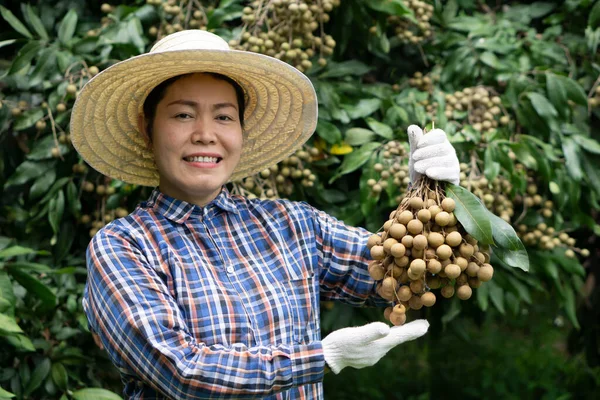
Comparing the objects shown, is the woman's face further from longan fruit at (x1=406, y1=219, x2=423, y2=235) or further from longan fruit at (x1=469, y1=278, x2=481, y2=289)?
longan fruit at (x1=469, y1=278, x2=481, y2=289)

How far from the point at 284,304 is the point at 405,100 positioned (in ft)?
3.93

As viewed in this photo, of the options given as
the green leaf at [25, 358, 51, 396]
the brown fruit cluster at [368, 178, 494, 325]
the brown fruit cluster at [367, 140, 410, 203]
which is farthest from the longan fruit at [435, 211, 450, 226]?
the green leaf at [25, 358, 51, 396]

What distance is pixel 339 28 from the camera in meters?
2.81

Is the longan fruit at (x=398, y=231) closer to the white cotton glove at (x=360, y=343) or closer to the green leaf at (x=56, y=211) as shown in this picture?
the white cotton glove at (x=360, y=343)

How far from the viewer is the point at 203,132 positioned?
172 cm

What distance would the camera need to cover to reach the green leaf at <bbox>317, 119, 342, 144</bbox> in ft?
8.47

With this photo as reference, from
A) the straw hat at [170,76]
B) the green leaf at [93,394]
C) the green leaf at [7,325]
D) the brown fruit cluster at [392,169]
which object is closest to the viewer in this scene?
the straw hat at [170,76]

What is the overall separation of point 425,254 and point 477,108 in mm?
1301

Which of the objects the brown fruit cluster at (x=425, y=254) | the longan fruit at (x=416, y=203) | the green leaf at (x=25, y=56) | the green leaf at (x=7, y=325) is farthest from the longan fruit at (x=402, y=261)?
the green leaf at (x=25, y=56)

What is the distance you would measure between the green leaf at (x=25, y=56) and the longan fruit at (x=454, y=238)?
1.58m

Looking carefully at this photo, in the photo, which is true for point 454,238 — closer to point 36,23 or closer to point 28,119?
point 28,119

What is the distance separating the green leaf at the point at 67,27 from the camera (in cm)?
265

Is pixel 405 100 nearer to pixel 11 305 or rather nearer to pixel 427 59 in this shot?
pixel 427 59

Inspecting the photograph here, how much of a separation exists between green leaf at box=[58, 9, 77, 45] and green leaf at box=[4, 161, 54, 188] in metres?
0.40
